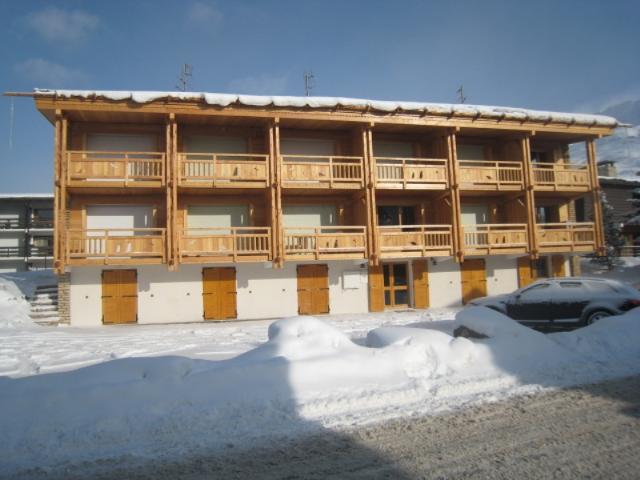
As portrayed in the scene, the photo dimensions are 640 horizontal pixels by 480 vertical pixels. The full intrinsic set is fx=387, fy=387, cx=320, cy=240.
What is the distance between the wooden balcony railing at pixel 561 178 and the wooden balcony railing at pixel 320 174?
369 inches

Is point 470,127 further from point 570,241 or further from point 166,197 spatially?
point 166,197

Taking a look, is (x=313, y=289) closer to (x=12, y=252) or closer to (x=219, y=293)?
(x=219, y=293)

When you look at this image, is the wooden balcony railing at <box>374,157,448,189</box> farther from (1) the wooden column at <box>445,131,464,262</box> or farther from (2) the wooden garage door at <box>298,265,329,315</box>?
(2) the wooden garage door at <box>298,265,329,315</box>

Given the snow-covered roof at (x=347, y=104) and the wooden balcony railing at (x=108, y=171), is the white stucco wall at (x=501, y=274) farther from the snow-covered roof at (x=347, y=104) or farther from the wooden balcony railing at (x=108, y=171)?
the wooden balcony railing at (x=108, y=171)

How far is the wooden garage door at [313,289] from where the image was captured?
1709cm

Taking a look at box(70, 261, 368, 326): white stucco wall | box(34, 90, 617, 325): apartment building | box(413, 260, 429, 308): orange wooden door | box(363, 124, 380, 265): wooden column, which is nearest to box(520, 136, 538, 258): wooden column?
box(34, 90, 617, 325): apartment building

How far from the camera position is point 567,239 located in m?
19.2

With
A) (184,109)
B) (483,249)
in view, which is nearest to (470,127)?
(483,249)

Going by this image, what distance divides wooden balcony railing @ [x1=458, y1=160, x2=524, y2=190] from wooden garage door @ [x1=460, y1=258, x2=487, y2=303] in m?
3.69

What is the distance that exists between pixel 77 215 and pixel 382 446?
1665 cm

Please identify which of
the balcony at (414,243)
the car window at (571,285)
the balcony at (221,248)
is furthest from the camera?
the balcony at (414,243)

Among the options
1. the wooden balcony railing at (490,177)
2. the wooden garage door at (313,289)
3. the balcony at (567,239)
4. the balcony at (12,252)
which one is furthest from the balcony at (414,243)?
the balcony at (12,252)

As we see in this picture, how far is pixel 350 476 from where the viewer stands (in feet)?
11.0

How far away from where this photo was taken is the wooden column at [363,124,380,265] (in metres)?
16.8
